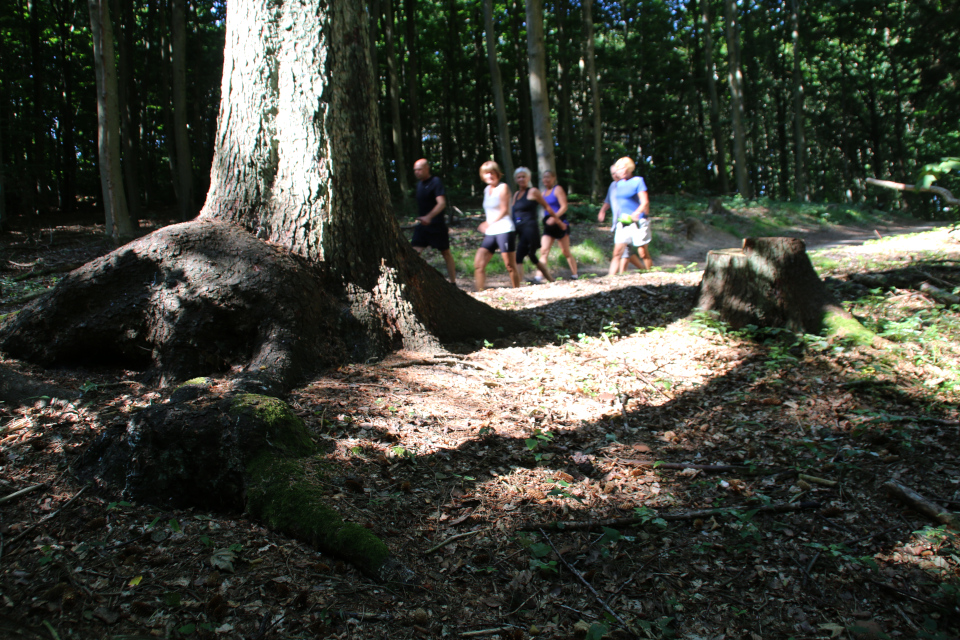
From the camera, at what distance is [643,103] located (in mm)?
29469

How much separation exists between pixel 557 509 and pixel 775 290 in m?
3.89

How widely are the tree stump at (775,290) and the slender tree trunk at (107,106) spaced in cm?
1089

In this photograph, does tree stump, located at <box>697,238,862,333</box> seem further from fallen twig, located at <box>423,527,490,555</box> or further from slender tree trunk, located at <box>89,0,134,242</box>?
slender tree trunk, located at <box>89,0,134,242</box>

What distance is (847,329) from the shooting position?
5.32 metres

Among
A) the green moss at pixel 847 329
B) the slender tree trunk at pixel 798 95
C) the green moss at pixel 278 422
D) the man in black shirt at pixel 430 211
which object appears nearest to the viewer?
the green moss at pixel 278 422

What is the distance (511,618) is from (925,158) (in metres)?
42.0

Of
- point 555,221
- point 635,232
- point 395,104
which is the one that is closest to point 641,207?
point 635,232

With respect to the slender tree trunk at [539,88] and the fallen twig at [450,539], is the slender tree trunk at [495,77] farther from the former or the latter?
the fallen twig at [450,539]

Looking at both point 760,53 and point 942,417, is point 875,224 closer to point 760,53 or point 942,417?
point 760,53

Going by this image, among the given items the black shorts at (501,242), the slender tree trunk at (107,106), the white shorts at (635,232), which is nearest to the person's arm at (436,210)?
the black shorts at (501,242)

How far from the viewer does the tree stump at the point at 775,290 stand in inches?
219

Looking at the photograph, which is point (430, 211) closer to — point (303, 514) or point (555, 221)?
point (555, 221)

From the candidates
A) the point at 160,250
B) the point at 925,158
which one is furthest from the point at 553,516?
the point at 925,158

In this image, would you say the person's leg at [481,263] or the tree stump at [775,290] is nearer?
the tree stump at [775,290]
